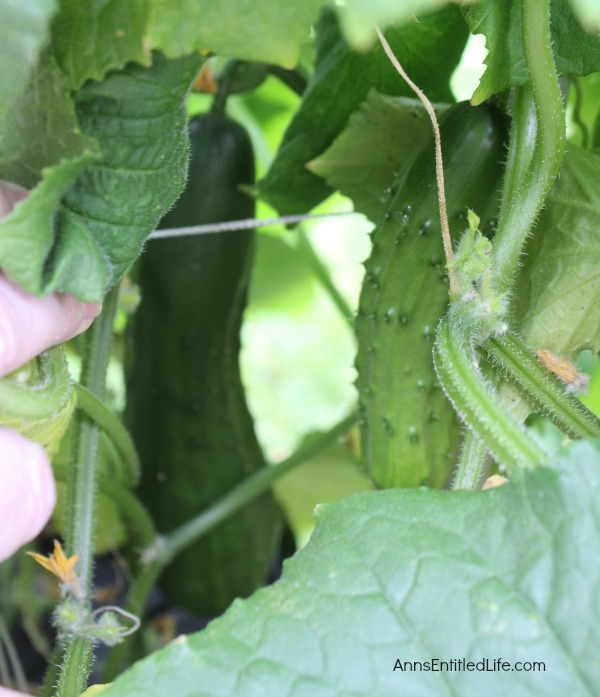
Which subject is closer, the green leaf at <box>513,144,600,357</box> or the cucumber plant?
the cucumber plant

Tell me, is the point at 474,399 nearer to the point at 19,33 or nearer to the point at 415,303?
the point at 415,303

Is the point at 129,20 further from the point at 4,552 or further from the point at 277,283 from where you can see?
the point at 277,283

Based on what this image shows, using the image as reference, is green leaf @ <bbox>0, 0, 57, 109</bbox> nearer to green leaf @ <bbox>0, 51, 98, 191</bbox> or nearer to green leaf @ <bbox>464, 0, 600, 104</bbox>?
green leaf @ <bbox>0, 51, 98, 191</bbox>

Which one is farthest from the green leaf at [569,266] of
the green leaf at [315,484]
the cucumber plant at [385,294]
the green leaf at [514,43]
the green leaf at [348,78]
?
the green leaf at [315,484]

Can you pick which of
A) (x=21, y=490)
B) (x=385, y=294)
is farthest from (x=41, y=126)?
(x=385, y=294)

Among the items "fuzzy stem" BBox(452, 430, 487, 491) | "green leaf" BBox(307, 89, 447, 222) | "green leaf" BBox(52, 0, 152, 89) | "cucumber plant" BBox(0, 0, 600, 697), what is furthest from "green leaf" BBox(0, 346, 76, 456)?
"green leaf" BBox(307, 89, 447, 222)

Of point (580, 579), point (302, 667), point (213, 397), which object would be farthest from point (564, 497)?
point (213, 397)
